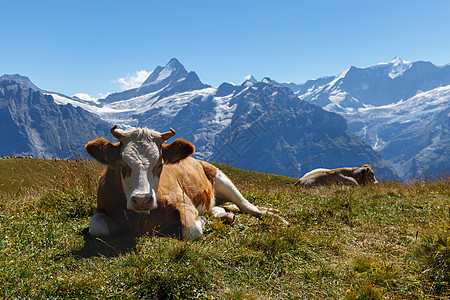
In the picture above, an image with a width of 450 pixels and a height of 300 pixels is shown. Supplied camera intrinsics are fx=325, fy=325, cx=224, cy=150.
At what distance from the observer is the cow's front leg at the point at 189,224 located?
5.95 m

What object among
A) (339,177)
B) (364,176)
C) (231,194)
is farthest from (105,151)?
(364,176)

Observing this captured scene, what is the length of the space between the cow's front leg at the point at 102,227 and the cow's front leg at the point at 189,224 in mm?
1272

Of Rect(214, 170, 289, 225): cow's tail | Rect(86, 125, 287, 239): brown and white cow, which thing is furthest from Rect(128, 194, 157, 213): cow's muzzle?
Rect(214, 170, 289, 225): cow's tail

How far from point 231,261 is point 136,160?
2329mm

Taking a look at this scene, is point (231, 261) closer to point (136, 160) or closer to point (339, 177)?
point (136, 160)

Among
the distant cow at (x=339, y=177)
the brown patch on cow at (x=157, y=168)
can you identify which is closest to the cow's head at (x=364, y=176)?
the distant cow at (x=339, y=177)

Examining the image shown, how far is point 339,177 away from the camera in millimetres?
18656

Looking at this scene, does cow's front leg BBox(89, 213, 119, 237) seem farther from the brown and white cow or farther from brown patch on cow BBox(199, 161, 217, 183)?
brown patch on cow BBox(199, 161, 217, 183)

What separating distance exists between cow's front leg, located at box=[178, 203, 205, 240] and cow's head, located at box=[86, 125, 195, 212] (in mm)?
807

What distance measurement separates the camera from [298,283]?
451 centimetres

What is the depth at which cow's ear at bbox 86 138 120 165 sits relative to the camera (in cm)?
602

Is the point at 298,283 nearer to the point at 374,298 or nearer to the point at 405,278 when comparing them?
the point at 374,298

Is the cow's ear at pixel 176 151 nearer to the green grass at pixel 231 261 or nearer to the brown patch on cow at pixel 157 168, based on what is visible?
the brown patch on cow at pixel 157 168

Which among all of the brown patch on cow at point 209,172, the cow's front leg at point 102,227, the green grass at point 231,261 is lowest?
the green grass at point 231,261
